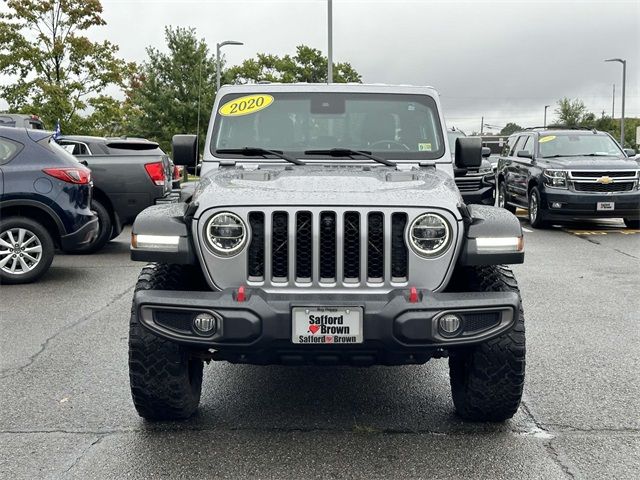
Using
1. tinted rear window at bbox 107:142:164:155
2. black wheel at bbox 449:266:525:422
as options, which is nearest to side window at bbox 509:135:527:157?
tinted rear window at bbox 107:142:164:155

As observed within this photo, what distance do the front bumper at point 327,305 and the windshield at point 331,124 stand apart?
1.70 metres

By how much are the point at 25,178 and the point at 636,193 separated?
10438mm

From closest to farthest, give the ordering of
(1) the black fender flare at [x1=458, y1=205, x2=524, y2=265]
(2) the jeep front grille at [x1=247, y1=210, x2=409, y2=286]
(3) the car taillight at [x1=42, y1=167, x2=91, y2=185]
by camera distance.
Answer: (2) the jeep front grille at [x1=247, y1=210, x2=409, y2=286], (1) the black fender flare at [x1=458, y1=205, x2=524, y2=265], (3) the car taillight at [x1=42, y1=167, x2=91, y2=185]

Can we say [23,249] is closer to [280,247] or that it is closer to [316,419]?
[316,419]

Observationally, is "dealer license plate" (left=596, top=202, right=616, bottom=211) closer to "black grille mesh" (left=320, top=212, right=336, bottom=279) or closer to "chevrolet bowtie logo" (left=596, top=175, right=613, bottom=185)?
"chevrolet bowtie logo" (left=596, top=175, right=613, bottom=185)

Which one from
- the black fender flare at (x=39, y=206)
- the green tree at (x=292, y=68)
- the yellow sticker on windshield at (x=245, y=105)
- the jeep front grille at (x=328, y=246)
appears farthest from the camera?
the green tree at (x=292, y=68)

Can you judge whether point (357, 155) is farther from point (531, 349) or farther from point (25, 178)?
point (25, 178)

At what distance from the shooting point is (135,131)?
1779 inches

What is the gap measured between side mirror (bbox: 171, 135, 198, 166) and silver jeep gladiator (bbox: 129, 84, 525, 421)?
4.16 ft

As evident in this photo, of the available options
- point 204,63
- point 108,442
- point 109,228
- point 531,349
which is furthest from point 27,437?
point 204,63

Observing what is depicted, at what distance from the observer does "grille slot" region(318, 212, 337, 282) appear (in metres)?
3.91

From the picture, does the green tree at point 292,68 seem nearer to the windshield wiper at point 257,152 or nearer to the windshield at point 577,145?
the windshield at point 577,145

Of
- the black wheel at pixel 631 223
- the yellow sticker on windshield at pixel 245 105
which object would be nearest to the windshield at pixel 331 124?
the yellow sticker on windshield at pixel 245 105

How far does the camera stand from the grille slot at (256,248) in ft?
12.9
